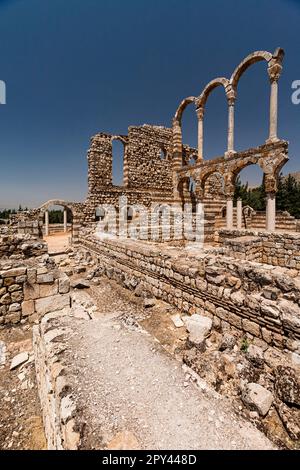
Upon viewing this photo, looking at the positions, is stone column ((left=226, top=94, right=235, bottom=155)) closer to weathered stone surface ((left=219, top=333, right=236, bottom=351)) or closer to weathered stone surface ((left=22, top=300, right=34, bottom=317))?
weathered stone surface ((left=219, top=333, right=236, bottom=351))

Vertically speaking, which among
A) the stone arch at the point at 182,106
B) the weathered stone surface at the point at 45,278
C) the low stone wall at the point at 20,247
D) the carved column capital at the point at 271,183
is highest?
the stone arch at the point at 182,106

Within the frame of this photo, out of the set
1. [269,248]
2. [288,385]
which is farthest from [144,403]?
[269,248]

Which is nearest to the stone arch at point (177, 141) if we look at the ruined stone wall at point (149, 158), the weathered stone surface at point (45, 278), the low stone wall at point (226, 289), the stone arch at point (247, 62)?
the ruined stone wall at point (149, 158)

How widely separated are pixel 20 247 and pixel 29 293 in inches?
56.1

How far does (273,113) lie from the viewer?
468 inches

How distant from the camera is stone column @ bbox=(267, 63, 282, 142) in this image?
11669 millimetres

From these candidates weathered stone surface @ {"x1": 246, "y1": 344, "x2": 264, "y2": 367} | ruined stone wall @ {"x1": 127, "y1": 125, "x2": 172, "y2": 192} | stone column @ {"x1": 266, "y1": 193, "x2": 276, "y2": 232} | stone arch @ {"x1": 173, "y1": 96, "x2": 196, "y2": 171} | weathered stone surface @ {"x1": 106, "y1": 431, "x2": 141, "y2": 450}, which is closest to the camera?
weathered stone surface @ {"x1": 106, "y1": 431, "x2": 141, "y2": 450}

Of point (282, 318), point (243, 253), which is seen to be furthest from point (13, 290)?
point (243, 253)

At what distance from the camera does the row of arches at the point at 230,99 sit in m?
11.7

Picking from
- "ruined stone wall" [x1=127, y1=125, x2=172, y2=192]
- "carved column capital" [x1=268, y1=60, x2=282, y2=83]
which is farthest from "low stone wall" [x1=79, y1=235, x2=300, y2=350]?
"carved column capital" [x1=268, y1=60, x2=282, y2=83]

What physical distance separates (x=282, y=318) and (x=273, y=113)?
43.0ft

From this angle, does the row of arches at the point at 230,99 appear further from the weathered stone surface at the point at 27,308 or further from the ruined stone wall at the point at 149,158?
the weathered stone surface at the point at 27,308

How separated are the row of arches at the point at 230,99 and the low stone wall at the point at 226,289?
10.7m
